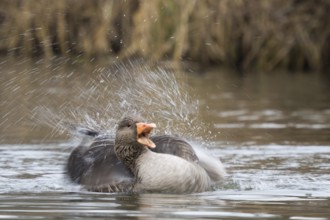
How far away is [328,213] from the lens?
7566 mm

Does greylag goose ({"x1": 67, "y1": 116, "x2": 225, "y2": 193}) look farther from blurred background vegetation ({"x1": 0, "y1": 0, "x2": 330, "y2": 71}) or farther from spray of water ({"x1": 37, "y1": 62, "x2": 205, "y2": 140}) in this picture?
blurred background vegetation ({"x1": 0, "y1": 0, "x2": 330, "y2": 71})

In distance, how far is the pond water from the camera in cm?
805

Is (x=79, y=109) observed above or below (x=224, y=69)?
below

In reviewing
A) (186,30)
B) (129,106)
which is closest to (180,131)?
(129,106)

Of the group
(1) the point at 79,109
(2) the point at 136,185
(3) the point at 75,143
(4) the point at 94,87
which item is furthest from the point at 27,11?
(2) the point at 136,185

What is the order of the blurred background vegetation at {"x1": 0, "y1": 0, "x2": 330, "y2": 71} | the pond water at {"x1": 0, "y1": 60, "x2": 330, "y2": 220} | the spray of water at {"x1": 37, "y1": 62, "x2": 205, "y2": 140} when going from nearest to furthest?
the pond water at {"x1": 0, "y1": 60, "x2": 330, "y2": 220}
the spray of water at {"x1": 37, "y1": 62, "x2": 205, "y2": 140}
the blurred background vegetation at {"x1": 0, "y1": 0, "x2": 330, "y2": 71}

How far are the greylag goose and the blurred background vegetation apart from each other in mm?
11990

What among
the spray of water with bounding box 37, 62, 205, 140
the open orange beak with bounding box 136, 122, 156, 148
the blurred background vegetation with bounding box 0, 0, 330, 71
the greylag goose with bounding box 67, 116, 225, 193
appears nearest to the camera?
the greylag goose with bounding box 67, 116, 225, 193

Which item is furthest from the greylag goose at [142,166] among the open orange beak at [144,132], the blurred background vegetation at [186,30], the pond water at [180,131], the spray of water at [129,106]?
the blurred background vegetation at [186,30]

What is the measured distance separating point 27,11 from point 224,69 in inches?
168

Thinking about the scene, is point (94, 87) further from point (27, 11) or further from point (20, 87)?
point (27, 11)

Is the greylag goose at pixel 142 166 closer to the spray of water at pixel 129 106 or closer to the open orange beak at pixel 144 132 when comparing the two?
the open orange beak at pixel 144 132

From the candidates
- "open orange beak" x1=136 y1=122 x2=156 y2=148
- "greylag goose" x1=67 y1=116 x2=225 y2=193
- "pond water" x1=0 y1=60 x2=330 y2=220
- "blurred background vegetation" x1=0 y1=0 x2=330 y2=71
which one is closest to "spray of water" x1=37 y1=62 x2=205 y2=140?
"pond water" x1=0 y1=60 x2=330 y2=220

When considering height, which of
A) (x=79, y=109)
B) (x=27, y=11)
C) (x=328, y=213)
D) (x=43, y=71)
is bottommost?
(x=328, y=213)
